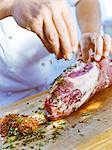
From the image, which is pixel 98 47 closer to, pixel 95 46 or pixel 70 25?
pixel 95 46

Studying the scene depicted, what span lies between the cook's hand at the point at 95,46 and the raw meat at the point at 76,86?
34mm

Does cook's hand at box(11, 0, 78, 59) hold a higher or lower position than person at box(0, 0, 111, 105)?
lower

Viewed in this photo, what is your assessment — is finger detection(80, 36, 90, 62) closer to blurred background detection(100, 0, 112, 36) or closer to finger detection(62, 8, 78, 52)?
finger detection(62, 8, 78, 52)

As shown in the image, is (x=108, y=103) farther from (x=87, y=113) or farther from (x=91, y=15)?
(x=91, y=15)

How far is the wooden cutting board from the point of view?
1070 millimetres

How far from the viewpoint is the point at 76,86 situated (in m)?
1.29

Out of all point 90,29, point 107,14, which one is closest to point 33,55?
point 90,29

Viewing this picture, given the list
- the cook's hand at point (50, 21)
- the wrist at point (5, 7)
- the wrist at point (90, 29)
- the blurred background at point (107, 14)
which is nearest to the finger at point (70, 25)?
the cook's hand at point (50, 21)

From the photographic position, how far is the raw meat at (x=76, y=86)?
1.24m

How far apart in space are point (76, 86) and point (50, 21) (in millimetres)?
334

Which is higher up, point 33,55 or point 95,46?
point 33,55

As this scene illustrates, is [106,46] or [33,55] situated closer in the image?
[106,46]

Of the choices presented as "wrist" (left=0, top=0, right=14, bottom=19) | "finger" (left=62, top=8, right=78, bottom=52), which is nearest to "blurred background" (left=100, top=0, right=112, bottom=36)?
"wrist" (left=0, top=0, right=14, bottom=19)

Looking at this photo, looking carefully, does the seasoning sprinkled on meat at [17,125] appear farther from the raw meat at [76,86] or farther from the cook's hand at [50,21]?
the cook's hand at [50,21]
